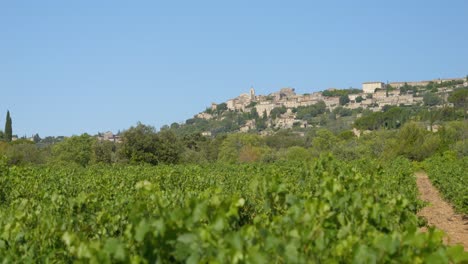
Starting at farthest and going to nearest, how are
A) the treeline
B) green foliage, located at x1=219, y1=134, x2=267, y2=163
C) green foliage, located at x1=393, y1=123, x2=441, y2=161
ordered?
green foliage, located at x1=219, y1=134, x2=267, y2=163 → green foliage, located at x1=393, y1=123, x2=441, y2=161 → the treeline

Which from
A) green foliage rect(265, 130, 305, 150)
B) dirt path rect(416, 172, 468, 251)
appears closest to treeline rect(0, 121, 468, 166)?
green foliage rect(265, 130, 305, 150)

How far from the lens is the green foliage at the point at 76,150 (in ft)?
214

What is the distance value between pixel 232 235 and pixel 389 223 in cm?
251

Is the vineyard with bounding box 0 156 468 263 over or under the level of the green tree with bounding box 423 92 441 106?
over

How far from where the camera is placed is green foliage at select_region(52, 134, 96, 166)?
214 ft

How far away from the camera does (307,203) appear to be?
4914mm

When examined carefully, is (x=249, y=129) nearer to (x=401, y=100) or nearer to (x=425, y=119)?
(x=401, y=100)

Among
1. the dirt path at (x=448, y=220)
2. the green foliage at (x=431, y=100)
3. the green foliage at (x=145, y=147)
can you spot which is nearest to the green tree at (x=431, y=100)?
the green foliage at (x=431, y=100)

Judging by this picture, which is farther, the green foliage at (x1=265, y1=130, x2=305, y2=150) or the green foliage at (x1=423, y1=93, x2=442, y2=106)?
the green foliage at (x1=423, y1=93, x2=442, y2=106)

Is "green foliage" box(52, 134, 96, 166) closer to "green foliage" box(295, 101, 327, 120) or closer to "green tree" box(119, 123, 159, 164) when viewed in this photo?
"green tree" box(119, 123, 159, 164)

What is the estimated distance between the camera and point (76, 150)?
2645 inches

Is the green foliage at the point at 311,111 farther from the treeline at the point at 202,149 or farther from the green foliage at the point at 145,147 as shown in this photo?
the green foliage at the point at 145,147

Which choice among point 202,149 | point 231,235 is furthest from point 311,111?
point 231,235

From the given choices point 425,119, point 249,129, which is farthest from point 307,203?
point 249,129
